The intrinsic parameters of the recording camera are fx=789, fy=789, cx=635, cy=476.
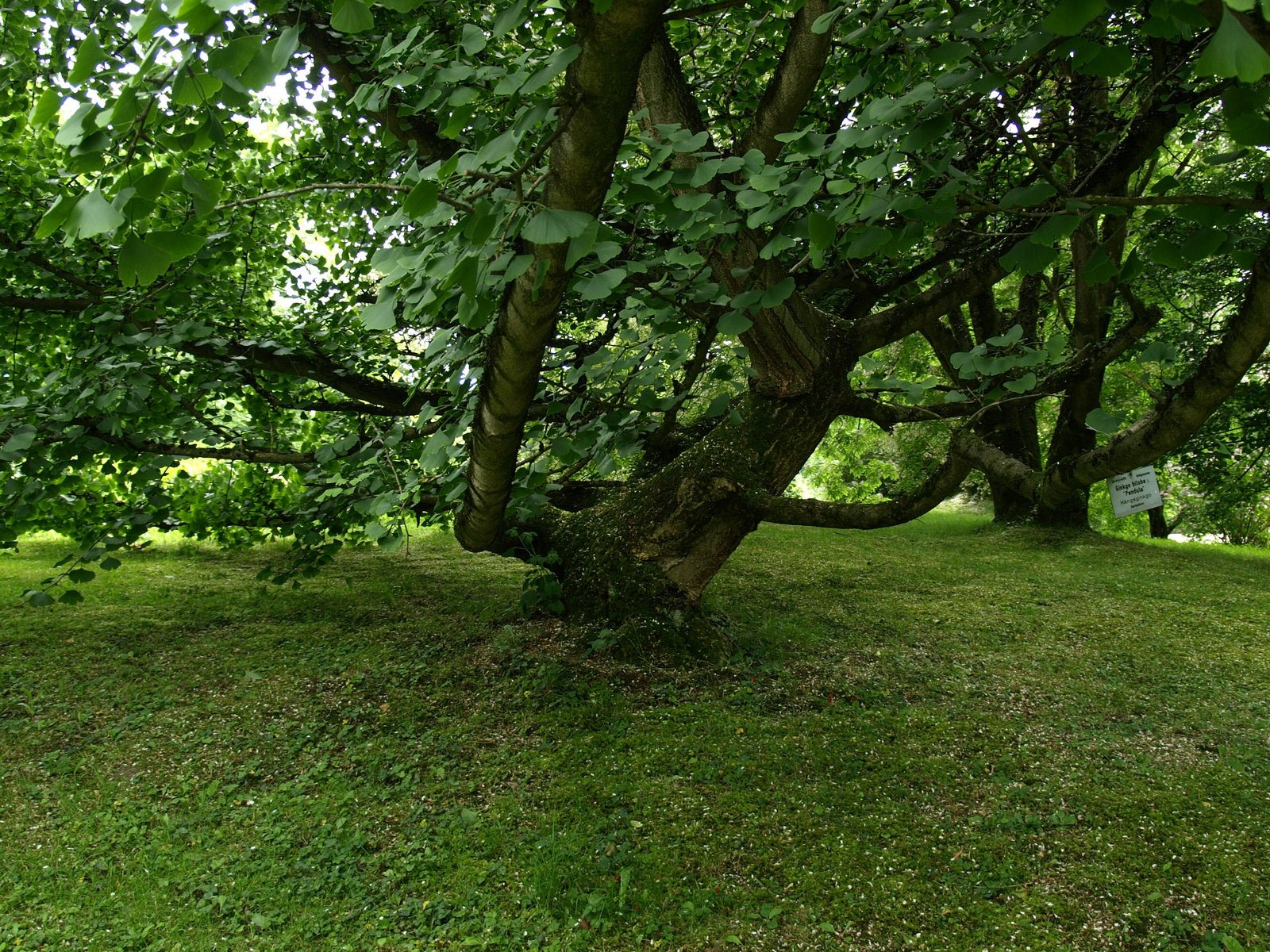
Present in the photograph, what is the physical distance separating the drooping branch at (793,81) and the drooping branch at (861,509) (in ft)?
5.82

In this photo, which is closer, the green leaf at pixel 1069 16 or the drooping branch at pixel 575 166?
the green leaf at pixel 1069 16

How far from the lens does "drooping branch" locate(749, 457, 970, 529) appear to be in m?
4.21

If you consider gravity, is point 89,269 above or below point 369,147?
below

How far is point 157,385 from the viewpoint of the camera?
14.0 feet

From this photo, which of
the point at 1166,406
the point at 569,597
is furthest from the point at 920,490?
the point at 569,597

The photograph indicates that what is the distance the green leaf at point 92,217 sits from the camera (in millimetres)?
1211

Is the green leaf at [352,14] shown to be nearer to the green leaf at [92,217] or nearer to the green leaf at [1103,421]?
the green leaf at [92,217]

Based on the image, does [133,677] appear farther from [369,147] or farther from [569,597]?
[369,147]

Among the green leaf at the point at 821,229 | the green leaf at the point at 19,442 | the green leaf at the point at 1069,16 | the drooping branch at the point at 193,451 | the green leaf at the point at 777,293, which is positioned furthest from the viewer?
the drooping branch at the point at 193,451

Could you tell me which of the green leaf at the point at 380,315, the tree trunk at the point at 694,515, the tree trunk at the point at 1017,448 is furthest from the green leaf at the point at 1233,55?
the tree trunk at the point at 1017,448

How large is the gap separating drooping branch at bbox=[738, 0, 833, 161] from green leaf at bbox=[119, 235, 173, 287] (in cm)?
245

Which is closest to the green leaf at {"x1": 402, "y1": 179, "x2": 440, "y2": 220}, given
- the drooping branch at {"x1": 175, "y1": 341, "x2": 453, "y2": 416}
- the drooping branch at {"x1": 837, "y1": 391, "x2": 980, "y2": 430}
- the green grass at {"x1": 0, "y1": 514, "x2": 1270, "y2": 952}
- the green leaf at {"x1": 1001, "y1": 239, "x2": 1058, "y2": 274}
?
the green leaf at {"x1": 1001, "y1": 239, "x2": 1058, "y2": 274}

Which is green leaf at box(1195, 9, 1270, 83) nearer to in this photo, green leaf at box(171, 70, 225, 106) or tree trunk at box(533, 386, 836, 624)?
green leaf at box(171, 70, 225, 106)

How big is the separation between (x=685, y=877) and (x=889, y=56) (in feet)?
12.7
